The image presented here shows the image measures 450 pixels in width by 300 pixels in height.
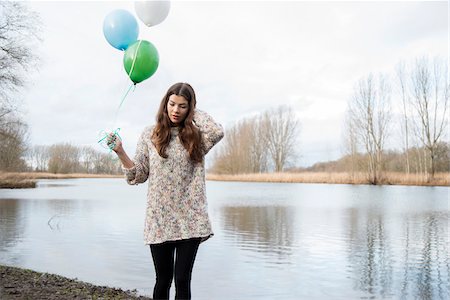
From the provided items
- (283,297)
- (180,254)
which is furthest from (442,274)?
(180,254)

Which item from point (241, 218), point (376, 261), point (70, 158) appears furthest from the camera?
point (70, 158)

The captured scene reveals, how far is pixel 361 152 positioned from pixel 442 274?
33.8 m

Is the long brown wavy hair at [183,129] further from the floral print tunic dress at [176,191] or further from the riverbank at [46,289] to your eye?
the riverbank at [46,289]

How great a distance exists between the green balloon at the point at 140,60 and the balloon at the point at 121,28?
0.17m

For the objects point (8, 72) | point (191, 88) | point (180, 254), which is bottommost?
point (180, 254)

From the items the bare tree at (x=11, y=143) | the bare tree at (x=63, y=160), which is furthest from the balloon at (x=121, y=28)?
the bare tree at (x=63, y=160)

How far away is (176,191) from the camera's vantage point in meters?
2.57

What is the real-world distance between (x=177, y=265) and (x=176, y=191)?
42 centimetres

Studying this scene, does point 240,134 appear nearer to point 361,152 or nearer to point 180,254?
point 361,152

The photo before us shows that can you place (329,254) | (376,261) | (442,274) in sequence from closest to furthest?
(442,274), (376,261), (329,254)

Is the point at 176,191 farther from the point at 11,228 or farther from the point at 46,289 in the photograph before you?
the point at 11,228

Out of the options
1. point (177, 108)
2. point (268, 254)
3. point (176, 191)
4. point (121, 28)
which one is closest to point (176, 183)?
point (176, 191)

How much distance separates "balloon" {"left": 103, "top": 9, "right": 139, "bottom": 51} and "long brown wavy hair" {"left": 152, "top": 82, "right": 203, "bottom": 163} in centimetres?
109

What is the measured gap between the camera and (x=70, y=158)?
225 feet
